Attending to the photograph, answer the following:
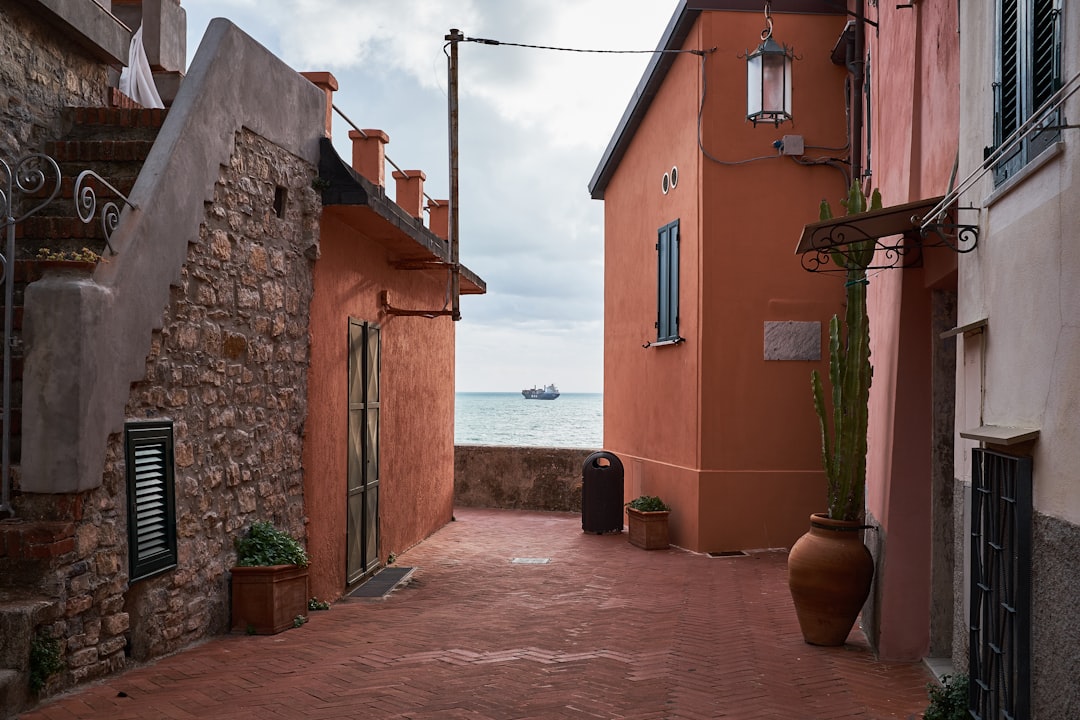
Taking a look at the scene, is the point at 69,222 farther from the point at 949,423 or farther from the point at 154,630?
the point at 949,423

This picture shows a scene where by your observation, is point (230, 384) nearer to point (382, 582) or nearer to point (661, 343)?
point (382, 582)

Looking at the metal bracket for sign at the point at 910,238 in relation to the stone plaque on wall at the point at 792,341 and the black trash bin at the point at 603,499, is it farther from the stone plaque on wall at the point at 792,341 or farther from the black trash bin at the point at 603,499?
the black trash bin at the point at 603,499

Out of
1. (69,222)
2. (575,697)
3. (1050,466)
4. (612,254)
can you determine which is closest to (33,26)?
(69,222)

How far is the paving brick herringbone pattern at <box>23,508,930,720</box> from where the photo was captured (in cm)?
498

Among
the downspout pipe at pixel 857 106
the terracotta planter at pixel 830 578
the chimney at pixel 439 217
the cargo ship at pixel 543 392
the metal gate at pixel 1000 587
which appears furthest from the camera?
the cargo ship at pixel 543 392

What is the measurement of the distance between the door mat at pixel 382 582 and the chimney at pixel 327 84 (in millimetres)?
3922

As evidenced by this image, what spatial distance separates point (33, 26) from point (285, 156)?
181cm

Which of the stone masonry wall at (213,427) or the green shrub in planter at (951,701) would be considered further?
the stone masonry wall at (213,427)

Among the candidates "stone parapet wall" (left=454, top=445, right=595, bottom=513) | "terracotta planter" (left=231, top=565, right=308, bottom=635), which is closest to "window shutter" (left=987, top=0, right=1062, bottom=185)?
"terracotta planter" (left=231, top=565, right=308, bottom=635)

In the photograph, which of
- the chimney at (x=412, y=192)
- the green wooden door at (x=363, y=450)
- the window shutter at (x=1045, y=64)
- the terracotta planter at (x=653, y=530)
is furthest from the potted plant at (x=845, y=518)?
the chimney at (x=412, y=192)

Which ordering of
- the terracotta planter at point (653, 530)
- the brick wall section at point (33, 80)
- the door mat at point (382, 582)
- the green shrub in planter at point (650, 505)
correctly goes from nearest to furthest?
the brick wall section at point (33, 80), the door mat at point (382, 582), the terracotta planter at point (653, 530), the green shrub in planter at point (650, 505)

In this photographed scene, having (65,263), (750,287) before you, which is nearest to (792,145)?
(750,287)

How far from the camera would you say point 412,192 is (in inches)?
480

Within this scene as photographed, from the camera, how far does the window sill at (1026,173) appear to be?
3.31m
